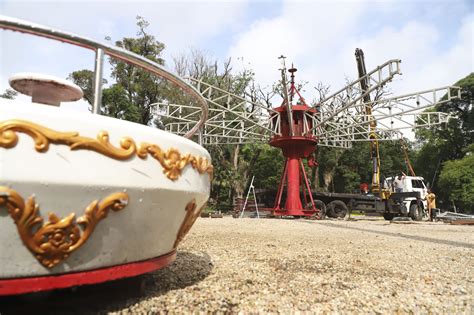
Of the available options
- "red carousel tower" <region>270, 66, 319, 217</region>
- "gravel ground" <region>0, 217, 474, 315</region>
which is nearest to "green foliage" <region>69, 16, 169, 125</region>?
"red carousel tower" <region>270, 66, 319, 217</region>

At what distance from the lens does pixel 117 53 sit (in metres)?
2.16

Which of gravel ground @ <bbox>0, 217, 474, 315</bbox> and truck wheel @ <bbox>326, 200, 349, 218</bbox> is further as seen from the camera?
truck wheel @ <bbox>326, 200, 349, 218</bbox>

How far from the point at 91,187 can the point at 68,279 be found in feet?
1.61

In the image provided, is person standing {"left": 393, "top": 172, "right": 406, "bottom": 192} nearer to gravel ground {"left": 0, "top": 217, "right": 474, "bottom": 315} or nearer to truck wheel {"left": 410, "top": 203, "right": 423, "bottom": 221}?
truck wheel {"left": 410, "top": 203, "right": 423, "bottom": 221}

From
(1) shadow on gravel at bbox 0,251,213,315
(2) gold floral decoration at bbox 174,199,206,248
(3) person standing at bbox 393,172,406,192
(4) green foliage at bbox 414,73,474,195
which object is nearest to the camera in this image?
(1) shadow on gravel at bbox 0,251,213,315

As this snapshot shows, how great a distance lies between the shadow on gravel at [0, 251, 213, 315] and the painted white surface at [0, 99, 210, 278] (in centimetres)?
31

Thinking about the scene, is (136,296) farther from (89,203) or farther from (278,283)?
(278,283)

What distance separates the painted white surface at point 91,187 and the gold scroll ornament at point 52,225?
0.03 m

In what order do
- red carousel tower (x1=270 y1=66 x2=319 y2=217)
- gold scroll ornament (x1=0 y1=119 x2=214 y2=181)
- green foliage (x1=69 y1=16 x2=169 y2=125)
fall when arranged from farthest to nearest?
green foliage (x1=69 y1=16 x2=169 y2=125) → red carousel tower (x1=270 y1=66 x2=319 y2=217) → gold scroll ornament (x1=0 y1=119 x2=214 y2=181)

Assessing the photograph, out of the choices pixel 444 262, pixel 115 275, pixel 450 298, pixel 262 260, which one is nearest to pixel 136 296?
pixel 115 275

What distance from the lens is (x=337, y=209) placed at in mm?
16203

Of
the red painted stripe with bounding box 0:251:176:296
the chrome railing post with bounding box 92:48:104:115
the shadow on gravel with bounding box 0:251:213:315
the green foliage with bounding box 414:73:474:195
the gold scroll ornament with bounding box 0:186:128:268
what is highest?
the green foliage with bounding box 414:73:474:195

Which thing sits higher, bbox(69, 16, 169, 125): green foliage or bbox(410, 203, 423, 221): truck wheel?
bbox(69, 16, 169, 125): green foliage

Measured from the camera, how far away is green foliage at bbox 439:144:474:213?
77.5ft
